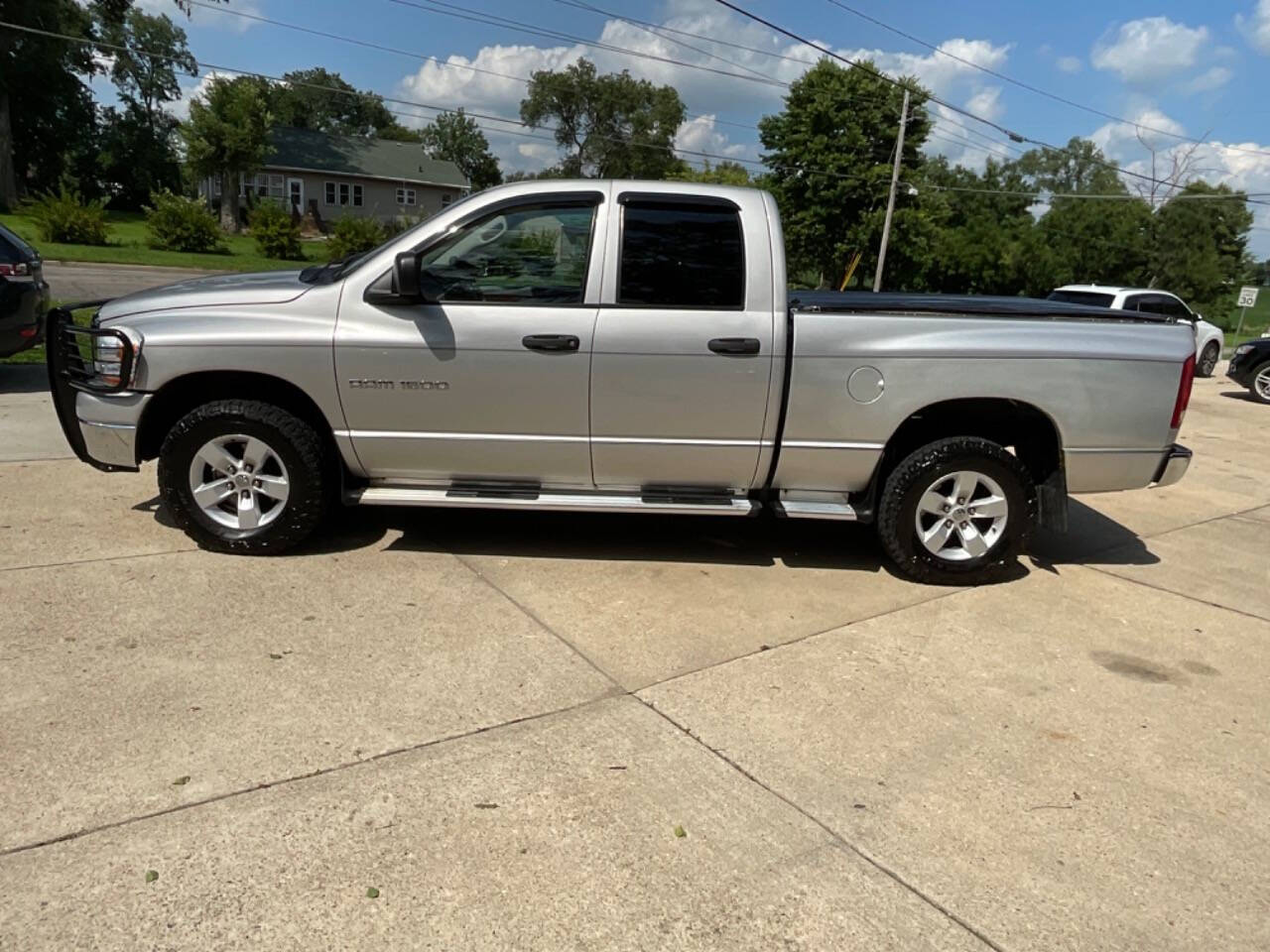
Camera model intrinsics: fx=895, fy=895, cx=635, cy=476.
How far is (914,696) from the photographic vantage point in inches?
147

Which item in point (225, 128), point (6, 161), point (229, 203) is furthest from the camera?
point (6, 161)

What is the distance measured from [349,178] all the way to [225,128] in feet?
74.6

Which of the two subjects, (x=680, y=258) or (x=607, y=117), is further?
(x=607, y=117)

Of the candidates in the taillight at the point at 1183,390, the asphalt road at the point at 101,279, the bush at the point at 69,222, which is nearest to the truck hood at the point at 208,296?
the taillight at the point at 1183,390

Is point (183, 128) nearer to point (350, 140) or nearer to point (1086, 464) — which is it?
point (350, 140)

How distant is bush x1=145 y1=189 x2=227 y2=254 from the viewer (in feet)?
108

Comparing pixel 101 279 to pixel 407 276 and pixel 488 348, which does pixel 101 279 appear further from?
pixel 488 348

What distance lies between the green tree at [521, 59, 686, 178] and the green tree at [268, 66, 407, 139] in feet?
79.8

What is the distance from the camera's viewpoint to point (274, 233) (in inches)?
1342

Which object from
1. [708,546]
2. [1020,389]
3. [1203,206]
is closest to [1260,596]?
[1020,389]

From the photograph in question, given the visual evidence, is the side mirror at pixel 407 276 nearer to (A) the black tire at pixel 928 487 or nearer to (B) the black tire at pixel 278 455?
(B) the black tire at pixel 278 455

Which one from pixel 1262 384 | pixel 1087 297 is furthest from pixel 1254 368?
pixel 1087 297

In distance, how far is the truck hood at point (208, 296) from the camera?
15.1 ft

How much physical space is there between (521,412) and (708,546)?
1.51 meters
